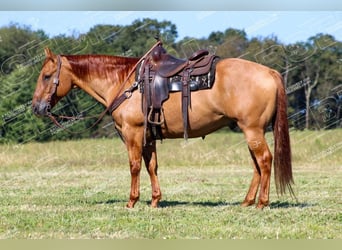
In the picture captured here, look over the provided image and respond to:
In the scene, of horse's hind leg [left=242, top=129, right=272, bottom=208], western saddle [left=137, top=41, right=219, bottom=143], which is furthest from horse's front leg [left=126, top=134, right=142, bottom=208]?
horse's hind leg [left=242, top=129, right=272, bottom=208]

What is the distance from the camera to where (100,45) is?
126 feet

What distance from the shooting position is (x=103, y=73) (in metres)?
9.98

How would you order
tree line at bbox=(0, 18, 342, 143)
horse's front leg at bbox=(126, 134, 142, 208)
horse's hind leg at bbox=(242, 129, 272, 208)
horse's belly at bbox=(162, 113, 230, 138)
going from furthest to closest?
tree line at bbox=(0, 18, 342, 143)
horse's front leg at bbox=(126, 134, 142, 208)
horse's belly at bbox=(162, 113, 230, 138)
horse's hind leg at bbox=(242, 129, 272, 208)

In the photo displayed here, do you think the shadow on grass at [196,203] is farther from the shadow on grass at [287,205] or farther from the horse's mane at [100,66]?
the horse's mane at [100,66]

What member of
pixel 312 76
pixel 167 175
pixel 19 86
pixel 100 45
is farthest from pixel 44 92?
pixel 312 76

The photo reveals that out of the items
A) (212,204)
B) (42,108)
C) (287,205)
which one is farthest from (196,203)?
(42,108)

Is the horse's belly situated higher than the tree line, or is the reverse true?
the horse's belly

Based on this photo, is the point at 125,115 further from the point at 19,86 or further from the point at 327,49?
the point at 327,49

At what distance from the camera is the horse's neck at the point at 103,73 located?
9.94 metres

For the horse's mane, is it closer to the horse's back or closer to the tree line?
the horse's back

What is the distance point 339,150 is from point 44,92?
13.3 m

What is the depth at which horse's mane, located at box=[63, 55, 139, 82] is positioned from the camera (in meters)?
9.96

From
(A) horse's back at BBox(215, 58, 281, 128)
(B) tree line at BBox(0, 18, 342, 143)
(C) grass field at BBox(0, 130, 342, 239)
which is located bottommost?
(B) tree line at BBox(0, 18, 342, 143)

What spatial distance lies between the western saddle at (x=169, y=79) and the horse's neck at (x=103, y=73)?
1.49ft
